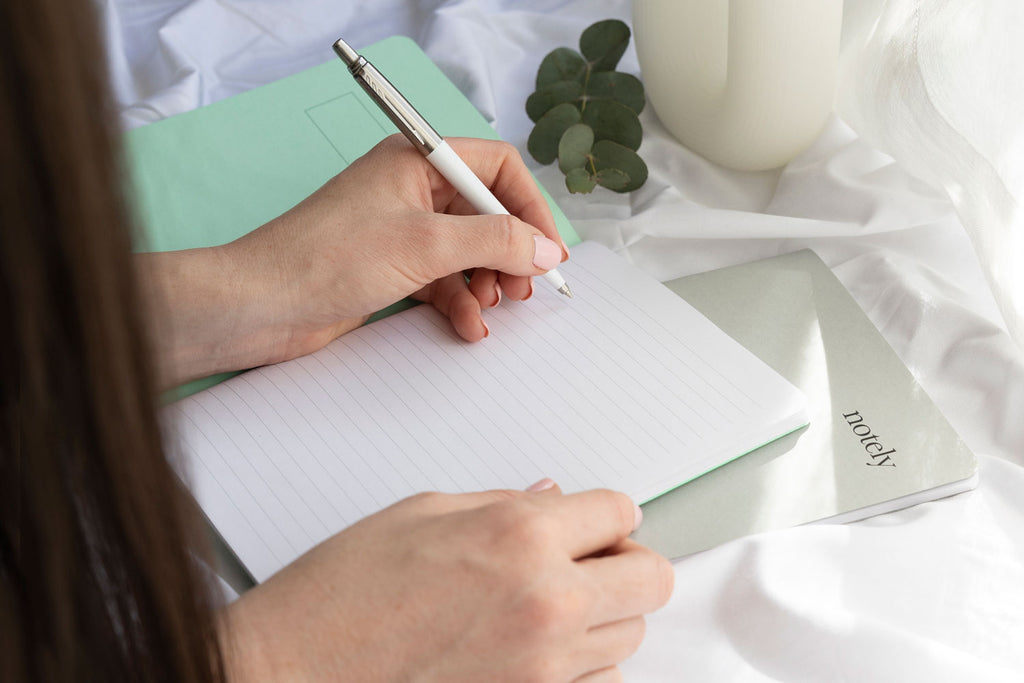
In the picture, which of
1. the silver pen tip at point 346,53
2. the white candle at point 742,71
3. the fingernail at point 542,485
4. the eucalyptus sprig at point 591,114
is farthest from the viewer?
the eucalyptus sprig at point 591,114

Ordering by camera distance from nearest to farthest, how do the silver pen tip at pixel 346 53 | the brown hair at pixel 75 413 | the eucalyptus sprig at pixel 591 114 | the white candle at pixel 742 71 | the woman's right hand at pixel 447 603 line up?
1. the brown hair at pixel 75 413
2. the woman's right hand at pixel 447 603
3. the silver pen tip at pixel 346 53
4. the white candle at pixel 742 71
5. the eucalyptus sprig at pixel 591 114

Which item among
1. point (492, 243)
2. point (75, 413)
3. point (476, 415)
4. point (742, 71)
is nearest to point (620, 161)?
point (742, 71)

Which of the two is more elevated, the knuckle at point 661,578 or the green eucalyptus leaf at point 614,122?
the green eucalyptus leaf at point 614,122

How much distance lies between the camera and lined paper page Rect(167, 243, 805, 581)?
0.57m

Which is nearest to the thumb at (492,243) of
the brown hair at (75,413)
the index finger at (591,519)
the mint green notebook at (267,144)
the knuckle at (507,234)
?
the knuckle at (507,234)

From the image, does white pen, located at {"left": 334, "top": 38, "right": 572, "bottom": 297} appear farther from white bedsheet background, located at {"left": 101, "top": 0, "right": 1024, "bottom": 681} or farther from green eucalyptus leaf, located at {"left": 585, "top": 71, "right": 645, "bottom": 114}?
green eucalyptus leaf, located at {"left": 585, "top": 71, "right": 645, "bottom": 114}

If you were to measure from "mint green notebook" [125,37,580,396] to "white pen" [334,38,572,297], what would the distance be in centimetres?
11

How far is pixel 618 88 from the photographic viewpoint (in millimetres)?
920

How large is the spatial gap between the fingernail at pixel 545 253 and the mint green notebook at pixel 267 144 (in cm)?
10

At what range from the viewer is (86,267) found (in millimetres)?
266

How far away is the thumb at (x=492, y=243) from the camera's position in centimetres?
67

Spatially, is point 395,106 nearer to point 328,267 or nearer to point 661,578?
Result: point 328,267

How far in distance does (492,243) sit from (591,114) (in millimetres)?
282

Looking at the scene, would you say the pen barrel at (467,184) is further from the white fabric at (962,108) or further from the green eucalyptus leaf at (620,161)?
the white fabric at (962,108)
